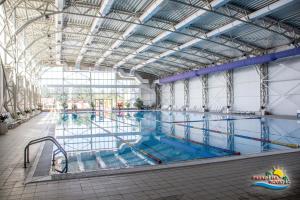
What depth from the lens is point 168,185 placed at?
3.94 meters

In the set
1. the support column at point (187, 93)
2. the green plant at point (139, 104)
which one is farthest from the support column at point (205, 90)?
the green plant at point (139, 104)

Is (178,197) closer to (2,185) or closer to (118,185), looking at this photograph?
(118,185)

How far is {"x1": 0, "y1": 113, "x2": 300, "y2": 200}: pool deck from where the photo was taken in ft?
11.5

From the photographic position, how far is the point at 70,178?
4395 millimetres

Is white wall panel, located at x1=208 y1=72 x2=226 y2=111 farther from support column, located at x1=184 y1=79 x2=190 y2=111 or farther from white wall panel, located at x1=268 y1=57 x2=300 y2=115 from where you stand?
white wall panel, located at x1=268 y1=57 x2=300 y2=115

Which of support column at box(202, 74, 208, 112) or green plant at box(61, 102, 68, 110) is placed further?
green plant at box(61, 102, 68, 110)

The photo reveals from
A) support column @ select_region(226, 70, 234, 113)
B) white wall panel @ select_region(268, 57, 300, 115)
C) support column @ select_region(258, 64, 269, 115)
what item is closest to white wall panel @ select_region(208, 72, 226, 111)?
support column @ select_region(226, 70, 234, 113)

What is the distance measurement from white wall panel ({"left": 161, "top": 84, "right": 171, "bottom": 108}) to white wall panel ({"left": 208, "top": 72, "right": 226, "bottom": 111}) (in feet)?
33.8

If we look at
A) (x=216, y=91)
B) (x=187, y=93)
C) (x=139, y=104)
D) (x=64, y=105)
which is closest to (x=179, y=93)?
(x=187, y=93)

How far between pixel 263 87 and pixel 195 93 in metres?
10.4

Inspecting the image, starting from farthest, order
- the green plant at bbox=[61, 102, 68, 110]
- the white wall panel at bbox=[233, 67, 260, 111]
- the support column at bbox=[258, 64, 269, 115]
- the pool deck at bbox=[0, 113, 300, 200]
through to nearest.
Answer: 1. the green plant at bbox=[61, 102, 68, 110]
2. the white wall panel at bbox=[233, 67, 260, 111]
3. the support column at bbox=[258, 64, 269, 115]
4. the pool deck at bbox=[0, 113, 300, 200]

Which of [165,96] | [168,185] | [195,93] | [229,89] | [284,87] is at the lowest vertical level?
[168,185]

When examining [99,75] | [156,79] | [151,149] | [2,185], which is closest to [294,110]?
[151,149]

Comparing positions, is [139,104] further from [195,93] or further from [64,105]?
[64,105]
